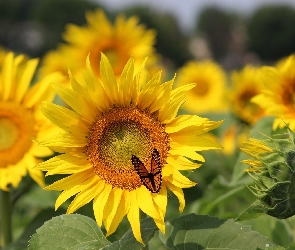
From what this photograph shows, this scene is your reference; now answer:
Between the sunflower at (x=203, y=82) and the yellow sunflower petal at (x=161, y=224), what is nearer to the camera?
the yellow sunflower petal at (x=161, y=224)

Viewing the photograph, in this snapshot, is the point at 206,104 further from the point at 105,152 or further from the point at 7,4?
the point at 7,4

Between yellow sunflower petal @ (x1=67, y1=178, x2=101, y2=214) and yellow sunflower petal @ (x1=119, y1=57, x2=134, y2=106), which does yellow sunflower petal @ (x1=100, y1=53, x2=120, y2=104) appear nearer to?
yellow sunflower petal @ (x1=119, y1=57, x2=134, y2=106)

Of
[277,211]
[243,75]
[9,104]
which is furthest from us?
[243,75]

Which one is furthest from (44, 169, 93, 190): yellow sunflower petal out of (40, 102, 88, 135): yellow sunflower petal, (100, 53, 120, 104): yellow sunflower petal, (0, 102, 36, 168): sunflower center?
(0, 102, 36, 168): sunflower center

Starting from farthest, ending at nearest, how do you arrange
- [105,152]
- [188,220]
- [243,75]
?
1. [243,75]
2. [105,152]
3. [188,220]

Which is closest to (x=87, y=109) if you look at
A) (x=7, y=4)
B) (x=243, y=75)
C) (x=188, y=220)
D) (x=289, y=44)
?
(x=188, y=220)

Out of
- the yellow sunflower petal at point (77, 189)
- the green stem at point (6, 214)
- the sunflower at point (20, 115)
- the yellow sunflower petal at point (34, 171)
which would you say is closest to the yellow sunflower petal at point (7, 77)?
the sunflower at point (20, 115)

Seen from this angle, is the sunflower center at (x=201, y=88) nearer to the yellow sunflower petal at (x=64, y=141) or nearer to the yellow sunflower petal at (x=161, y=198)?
the yellow sunflower petal at (x=64, y=141)
